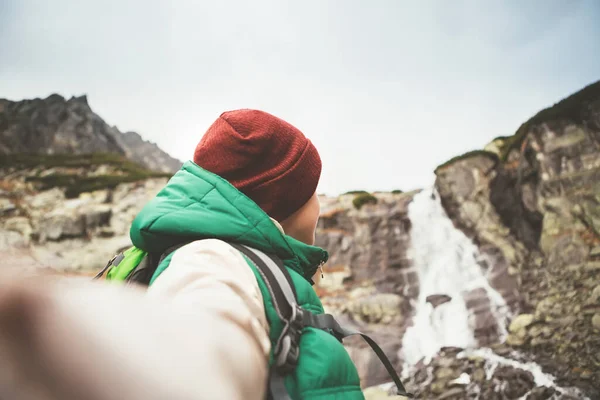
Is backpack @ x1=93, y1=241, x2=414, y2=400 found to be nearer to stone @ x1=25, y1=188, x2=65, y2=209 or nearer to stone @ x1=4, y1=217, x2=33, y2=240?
stone @ x1=4, y1=217, x2=33, y2=240

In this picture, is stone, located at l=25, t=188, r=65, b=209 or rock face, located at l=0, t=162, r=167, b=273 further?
stone, located at l=25, t=188, r=65, b=209

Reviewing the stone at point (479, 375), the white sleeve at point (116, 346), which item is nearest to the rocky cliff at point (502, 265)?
the stone at point (479, 375)

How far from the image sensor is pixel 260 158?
213cm

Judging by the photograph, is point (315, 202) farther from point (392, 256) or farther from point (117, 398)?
point (392, 256)

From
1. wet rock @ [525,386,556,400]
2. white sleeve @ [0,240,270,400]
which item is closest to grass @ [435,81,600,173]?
wet rock @ [525,386,556,400]

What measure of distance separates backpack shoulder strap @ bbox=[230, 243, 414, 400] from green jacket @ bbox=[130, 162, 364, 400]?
1.2 inches

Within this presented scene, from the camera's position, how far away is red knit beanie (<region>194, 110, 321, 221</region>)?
2.07 metres

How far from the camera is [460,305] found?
18297 mm

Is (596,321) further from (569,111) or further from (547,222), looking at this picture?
(569,111)

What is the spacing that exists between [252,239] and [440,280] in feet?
70.6

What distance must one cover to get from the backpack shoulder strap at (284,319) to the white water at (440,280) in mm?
16174

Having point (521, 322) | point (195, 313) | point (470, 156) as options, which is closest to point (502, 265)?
point (521, 322)

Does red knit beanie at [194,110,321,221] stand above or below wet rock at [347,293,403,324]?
above

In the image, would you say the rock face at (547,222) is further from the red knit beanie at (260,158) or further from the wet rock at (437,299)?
the red knit beanie at (260,158)
